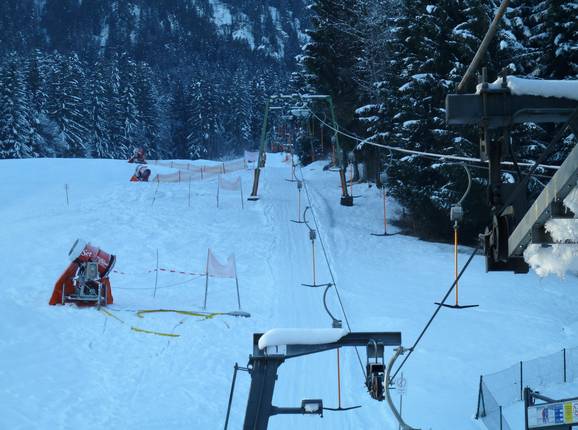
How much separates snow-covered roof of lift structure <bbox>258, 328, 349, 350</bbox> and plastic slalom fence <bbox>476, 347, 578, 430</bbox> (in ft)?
19.2

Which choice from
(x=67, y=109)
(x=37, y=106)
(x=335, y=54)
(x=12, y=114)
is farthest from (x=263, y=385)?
(x=37, y=106)

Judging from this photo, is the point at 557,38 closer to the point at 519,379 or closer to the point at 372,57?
the point at 372,57

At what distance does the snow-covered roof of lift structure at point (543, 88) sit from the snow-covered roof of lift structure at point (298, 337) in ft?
8.49

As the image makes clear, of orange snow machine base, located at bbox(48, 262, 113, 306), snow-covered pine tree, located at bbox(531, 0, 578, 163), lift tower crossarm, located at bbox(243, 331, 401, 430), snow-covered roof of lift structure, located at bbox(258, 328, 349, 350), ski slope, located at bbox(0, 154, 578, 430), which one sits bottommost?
ski slope, located at bbox(0, 154, 578, 430)

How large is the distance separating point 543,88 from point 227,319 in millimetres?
12667

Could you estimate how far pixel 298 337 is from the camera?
5352 mm

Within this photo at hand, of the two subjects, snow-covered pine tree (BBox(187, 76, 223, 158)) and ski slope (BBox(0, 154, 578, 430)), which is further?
snow-covered pine tree (BBox(187, 76, 223, 158))

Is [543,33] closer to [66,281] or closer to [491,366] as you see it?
[491,366]

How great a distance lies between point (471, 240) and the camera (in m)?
24.4

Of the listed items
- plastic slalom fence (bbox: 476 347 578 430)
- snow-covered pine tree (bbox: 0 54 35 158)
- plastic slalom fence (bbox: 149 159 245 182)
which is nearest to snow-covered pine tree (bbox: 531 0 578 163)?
plastic slalom fence (bbox: 476 347 578 430)

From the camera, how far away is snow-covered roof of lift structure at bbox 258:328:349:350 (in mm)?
5283

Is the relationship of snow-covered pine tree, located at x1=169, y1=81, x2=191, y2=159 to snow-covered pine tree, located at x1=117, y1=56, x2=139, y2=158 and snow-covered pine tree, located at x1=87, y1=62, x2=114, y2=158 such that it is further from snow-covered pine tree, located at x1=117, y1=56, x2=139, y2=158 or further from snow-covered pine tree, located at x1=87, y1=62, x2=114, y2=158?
snow-covered pine tree, located at x1=87, y1=62, x2=114, y2=158

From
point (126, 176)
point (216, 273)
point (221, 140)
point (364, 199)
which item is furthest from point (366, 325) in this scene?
point (221, 140)

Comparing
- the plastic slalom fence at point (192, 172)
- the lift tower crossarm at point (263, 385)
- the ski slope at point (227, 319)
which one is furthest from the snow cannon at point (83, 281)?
the plastic slalom fence at point (192, 172)
